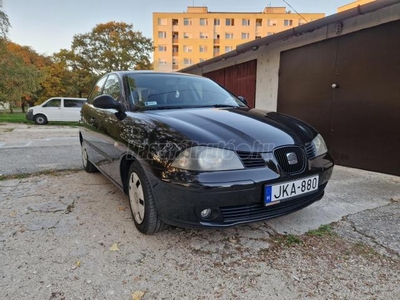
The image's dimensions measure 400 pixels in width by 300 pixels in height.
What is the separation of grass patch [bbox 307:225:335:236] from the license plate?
399 millimetres

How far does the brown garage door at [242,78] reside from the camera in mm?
6684

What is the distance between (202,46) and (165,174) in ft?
166

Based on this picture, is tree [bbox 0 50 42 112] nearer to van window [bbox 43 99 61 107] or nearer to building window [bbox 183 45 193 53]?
van window [bbox 43 99 61 107]

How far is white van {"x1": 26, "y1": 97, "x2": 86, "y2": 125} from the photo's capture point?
526 inches

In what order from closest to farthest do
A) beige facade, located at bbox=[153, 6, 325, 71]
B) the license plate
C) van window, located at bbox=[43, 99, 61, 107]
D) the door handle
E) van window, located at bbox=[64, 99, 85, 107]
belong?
the license plate, the door handle, van window, located at bbox=[43, 99, 61, 107], van window, located at bbox=[64, 99, 85, 107], beige facade, located at bbox=[153, 6, 325, 71]

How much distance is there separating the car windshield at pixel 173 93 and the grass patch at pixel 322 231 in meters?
1.46

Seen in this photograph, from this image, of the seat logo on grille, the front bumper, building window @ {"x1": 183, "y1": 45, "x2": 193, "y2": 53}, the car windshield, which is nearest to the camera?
the front bumper

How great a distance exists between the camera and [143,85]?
2.62m

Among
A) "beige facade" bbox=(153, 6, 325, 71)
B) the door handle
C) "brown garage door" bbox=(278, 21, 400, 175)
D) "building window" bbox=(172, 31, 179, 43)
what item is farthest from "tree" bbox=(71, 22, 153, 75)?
"building window" bbox=(172, 31, 179, 43)

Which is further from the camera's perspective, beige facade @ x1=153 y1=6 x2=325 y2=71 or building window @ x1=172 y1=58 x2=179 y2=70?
building window @ x1=172 y1=58 x2=179 y2=70

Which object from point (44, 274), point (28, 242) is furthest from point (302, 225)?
point (28, 242)

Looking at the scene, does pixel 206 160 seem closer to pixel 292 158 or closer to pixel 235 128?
pixel 235 128

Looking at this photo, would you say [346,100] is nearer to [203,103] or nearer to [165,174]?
[203,103]

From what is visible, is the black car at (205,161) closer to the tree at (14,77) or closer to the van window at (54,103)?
the van window at (54,103)
